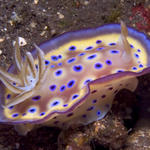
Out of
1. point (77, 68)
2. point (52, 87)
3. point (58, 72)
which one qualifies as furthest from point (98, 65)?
point (52, 87)

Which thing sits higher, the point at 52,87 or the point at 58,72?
the point at 58,72

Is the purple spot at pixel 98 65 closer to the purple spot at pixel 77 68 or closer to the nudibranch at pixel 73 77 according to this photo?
the nudibranch at pixel 73 77

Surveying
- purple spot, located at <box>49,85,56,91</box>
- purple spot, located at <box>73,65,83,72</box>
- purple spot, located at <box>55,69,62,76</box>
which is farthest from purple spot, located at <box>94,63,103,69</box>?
purple spot, located at <box>49,85,56,91</box>

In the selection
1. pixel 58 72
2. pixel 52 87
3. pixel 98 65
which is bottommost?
pixel 52 87

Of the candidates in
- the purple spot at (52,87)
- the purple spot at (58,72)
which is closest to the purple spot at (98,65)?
the purple spot at (58,72)

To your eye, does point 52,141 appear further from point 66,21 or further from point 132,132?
point 66,21

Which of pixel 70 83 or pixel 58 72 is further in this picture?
pixel 58 72

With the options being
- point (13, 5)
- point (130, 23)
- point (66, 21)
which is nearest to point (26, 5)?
point (13, 5)

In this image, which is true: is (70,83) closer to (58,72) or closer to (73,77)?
(73,77)
